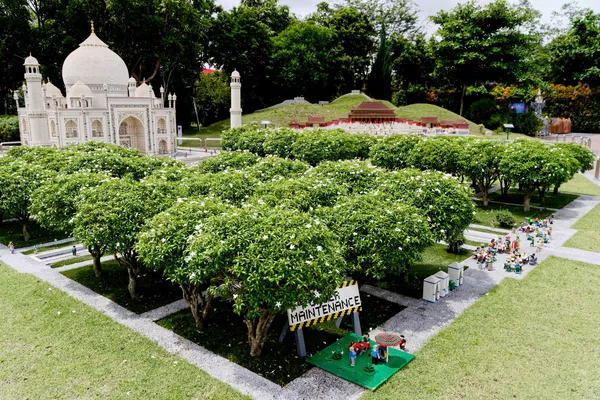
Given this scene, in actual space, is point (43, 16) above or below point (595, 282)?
above

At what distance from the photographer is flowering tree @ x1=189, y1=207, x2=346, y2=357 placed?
11.0 metres

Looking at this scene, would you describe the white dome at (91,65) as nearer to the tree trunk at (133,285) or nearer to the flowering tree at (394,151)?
the flowering tree at (394,151)

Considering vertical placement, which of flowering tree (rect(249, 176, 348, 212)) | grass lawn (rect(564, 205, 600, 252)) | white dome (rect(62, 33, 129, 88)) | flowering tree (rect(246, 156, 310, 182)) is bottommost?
grass lawn (rect(564, 205, 600, 252))

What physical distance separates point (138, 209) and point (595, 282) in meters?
17.9

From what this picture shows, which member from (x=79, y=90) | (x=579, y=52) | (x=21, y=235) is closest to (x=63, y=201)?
(x=21, y=235)

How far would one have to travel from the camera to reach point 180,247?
12648 millimetres

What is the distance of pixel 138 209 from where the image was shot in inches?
615

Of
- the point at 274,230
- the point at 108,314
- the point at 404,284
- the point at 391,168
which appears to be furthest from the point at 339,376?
the point at 391,168

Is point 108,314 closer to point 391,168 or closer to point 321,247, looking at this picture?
point 321,247

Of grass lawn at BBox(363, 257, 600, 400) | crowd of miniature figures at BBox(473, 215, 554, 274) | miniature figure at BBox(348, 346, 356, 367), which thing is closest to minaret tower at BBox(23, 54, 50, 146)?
crowd of miniature figures at BBox(473, 215, 554, 274)

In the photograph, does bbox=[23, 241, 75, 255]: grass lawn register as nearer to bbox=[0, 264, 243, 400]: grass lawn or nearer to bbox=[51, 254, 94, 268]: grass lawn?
bbox=[51, 254, 94, 268]: grass lawn

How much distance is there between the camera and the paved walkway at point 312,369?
11.6 meters

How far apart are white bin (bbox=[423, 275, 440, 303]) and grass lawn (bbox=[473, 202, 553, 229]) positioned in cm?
1224

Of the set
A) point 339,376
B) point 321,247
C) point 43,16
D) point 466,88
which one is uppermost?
point 43,16
